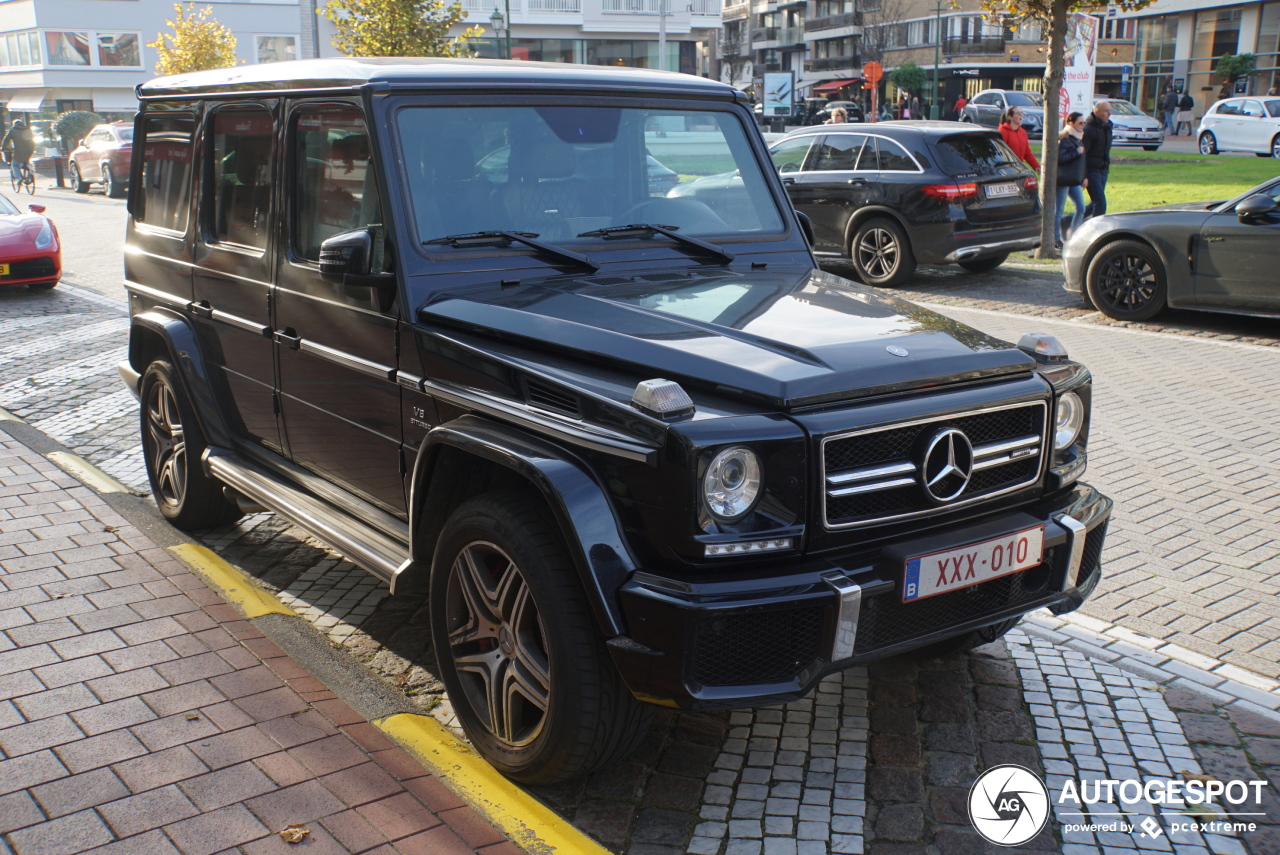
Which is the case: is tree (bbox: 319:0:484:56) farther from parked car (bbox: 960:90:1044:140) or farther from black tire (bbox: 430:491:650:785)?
black tire (bbox: 430:491:650:785)

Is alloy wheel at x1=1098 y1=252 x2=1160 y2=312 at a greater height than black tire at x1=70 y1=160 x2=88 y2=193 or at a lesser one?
lesser

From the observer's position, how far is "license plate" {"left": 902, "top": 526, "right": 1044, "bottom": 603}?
300 centimetres

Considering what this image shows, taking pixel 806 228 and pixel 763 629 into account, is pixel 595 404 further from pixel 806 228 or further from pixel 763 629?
pixel 806 228

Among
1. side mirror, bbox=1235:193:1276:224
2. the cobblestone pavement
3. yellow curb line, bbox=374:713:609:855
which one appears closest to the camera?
yellow curb line, bbox=374:713:609:855

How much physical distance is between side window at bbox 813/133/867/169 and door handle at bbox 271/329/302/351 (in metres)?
9.98

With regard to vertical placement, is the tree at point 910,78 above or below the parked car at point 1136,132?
above

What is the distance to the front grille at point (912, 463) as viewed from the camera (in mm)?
2943

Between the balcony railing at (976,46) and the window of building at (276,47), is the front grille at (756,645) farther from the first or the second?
the balcony railing at (976,46)

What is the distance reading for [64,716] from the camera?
12.4 ft

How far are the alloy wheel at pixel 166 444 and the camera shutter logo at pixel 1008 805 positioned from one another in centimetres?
379

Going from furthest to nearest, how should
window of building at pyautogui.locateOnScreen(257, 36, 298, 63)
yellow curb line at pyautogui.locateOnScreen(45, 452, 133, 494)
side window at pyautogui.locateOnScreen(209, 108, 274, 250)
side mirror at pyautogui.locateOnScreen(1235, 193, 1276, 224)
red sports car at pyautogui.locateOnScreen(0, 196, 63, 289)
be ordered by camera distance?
window of building at pyautogui.locateOnScreen(257, 36, 298, 63), red sports car at pyautogui.locateOnScreen(0, 196, 63, 289), side mirror at pyautogui.locateOnScreen(1235, 193, 1276, 224), yellow curb line at pyautogui.locateOnScreen(45, 452, 133, 494), side window at pyautogui.locateOnScreen(209, 108, 274, 250)

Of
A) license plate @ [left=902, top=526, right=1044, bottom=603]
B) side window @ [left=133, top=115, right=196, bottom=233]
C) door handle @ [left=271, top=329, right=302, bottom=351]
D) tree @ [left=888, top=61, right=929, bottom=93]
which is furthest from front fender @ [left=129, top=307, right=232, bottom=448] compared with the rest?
tree @ [left=888, top=61, right=929, bottom=93]

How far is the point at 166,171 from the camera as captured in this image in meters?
5.50

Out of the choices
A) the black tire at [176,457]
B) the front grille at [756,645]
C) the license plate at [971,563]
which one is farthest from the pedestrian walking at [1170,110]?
the front grille at [756,645]
